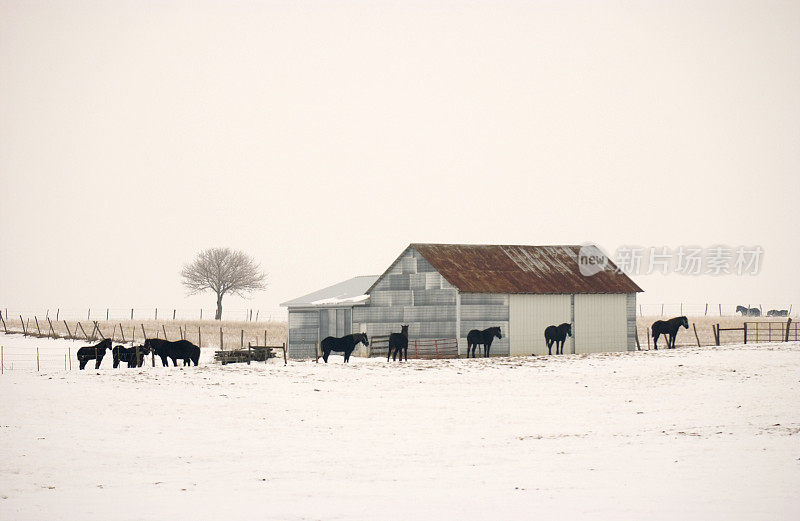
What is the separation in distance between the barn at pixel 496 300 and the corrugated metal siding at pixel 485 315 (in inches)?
1.9

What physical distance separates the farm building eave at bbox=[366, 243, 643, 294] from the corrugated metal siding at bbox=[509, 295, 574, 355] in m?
0.46

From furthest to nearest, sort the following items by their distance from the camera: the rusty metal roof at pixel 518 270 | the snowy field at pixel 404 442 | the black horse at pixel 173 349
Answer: the rusty metal roof at pixel 518 270 → the black horse at pixel 173 349 → the snowy field at pixel 404 442

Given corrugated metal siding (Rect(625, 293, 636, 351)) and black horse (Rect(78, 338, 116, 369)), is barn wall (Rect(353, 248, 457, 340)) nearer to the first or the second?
corrugated metal siding (Rect(625, 293, 636, 351))

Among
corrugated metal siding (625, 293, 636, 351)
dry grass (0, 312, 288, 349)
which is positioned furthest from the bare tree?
corrugated metal siding (625, 293, 636, 351)

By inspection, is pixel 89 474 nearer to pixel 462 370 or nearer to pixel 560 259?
pixel 462 370

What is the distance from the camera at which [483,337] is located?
47000 millimetres

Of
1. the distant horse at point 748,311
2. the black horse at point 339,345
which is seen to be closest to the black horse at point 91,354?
the black horse at point 339,345

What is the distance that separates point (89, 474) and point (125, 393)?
1247 cm

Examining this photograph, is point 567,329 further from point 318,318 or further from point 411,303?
point 318,318

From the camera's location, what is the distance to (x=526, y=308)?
49844mm

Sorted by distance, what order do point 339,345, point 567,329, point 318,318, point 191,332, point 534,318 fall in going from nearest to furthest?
point 339,345 → point 567,329 → point 534,318 → point 318,318 → point 191,332

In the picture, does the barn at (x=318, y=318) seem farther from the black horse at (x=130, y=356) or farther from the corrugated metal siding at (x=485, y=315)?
the black horse at (x=130, y=356)

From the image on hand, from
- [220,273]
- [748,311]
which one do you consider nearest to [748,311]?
[748,311]

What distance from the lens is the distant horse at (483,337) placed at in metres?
46.8
